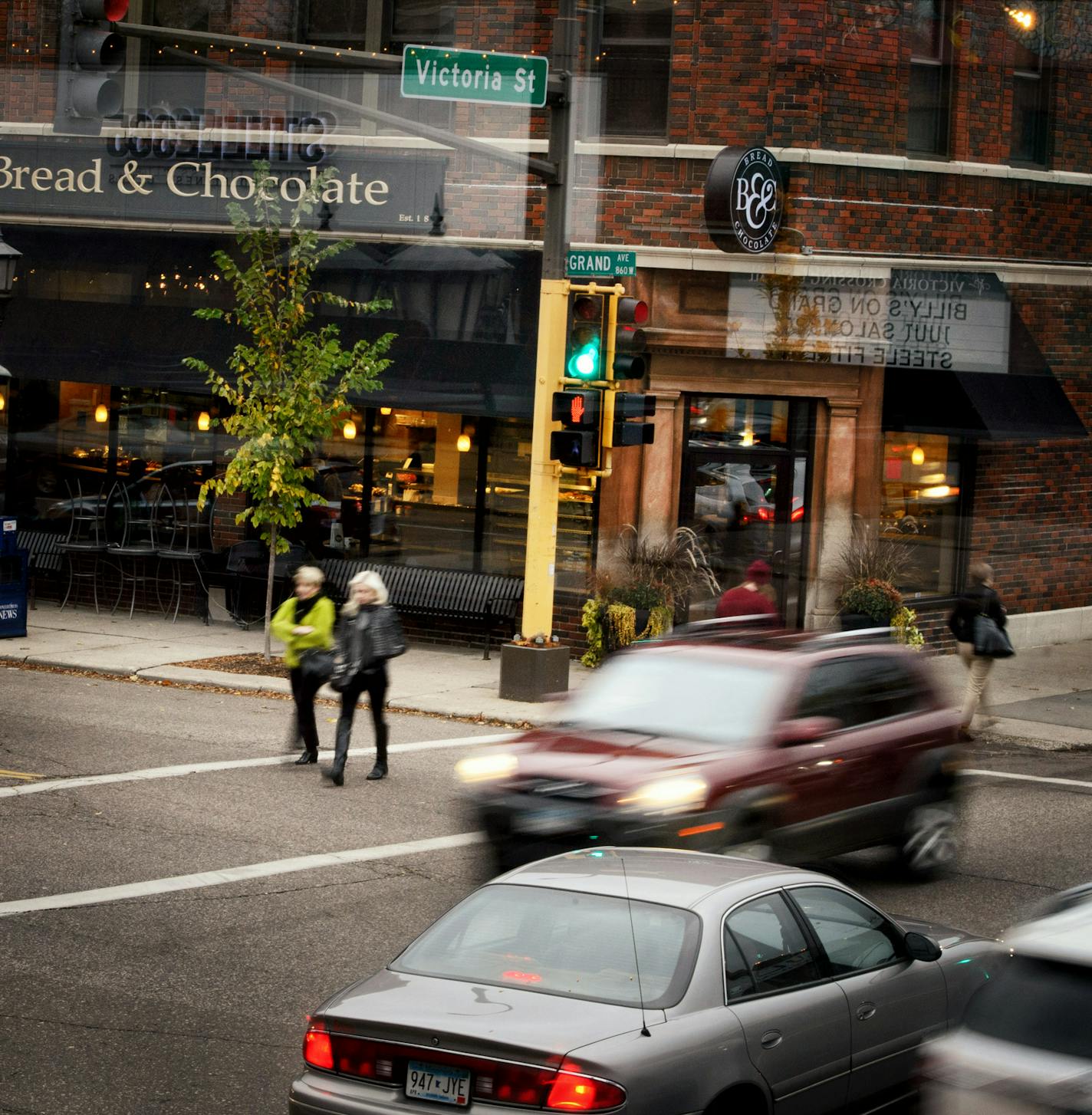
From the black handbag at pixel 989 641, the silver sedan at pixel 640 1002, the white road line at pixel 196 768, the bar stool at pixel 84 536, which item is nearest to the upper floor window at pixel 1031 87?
the black handbag at pixel 989 641

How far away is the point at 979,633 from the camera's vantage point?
15.6 m

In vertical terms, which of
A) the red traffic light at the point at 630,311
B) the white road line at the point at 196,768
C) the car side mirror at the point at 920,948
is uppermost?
the red traffic light at the point at 630,311

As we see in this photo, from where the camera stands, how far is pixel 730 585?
19641mm

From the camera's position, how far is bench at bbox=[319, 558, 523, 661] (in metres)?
19.9

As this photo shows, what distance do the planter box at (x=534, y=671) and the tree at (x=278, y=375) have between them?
11.0 ft

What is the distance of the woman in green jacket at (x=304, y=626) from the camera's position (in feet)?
43.3

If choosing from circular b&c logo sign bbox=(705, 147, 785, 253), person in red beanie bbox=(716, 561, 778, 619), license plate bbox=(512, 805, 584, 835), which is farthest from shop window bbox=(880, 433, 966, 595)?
license plate bbox=(512, 805, 584, 835)

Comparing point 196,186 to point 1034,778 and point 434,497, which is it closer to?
point 434,497

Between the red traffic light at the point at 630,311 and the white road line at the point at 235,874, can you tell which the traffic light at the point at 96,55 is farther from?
the white road line at the point at 235,874

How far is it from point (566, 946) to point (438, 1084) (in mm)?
699

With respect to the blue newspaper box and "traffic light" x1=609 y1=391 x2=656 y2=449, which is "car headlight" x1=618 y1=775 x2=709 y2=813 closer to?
"traffic light" x1=609 y1=391 x2=656 y2=449

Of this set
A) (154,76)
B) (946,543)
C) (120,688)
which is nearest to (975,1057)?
(120,688)

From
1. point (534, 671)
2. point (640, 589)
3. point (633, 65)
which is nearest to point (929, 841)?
point (534, 671)

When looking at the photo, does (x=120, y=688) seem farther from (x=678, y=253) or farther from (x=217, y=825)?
(x=678, y=253)
